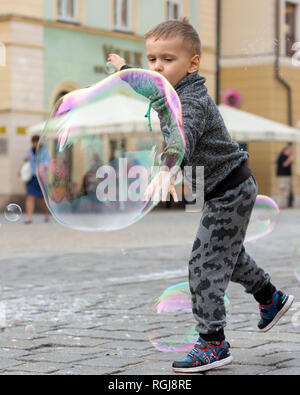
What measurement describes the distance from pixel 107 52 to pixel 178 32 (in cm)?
1769

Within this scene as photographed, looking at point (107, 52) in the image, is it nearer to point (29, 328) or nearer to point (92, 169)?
point (29, 328)

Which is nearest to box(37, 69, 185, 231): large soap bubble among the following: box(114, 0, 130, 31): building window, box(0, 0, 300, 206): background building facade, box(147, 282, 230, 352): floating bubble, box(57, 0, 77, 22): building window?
box(147, 282, 230, 352): floating bubble

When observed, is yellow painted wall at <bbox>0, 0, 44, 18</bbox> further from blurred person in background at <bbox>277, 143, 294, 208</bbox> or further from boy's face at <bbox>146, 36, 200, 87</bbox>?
boy's face at <bbox>146, 36, 200, 87</bbox>

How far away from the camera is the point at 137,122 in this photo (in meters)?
15.2

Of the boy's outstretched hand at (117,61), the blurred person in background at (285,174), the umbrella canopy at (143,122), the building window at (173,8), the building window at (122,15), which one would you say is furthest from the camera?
the building window at (173,8)

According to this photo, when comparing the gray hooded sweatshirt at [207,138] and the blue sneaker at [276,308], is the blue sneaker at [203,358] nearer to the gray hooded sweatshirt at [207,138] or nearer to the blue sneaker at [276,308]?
the blue sneaker at [276,308]

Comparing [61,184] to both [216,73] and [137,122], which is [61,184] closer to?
[137,122]

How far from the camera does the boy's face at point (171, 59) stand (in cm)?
369

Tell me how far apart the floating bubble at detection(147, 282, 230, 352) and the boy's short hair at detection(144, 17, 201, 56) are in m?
1.19

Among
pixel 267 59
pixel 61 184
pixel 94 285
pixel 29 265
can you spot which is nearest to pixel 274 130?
pixel 267 59

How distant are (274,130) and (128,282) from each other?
13.3 m

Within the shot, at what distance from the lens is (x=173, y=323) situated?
4984mm

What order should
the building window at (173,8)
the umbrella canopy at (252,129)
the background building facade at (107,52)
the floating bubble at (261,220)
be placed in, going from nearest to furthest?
the floating bubble at (261,220) < the umbrella canopy at (252,129) < the background building facade at (107,52) < the building window at (173,8)

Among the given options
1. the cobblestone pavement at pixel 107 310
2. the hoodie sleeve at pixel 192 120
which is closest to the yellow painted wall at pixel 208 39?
the cobblestone pavement at pixel 107 310
